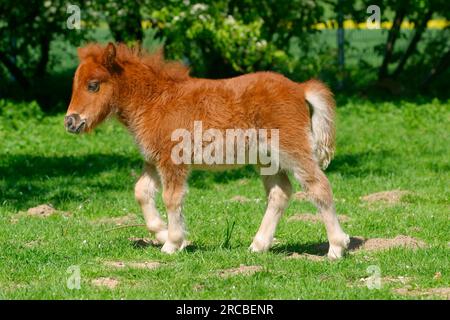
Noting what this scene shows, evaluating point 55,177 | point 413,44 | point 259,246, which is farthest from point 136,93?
point 413,44

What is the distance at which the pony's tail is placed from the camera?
8453 millimetres

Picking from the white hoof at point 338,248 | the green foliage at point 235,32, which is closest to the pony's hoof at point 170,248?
the white hoof at point 338,248

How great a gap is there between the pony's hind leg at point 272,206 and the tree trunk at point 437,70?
40.8ft

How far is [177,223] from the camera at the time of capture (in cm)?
836

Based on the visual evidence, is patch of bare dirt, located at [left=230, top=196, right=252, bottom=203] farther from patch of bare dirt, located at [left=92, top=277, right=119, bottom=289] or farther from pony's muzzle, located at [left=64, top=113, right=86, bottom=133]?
patch of bare dirt, located at [left=92, top=277, right=119, bottom=289]

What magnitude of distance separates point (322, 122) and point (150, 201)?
1.74m

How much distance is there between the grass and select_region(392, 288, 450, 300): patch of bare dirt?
0.24 feet

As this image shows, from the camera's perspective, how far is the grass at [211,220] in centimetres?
729

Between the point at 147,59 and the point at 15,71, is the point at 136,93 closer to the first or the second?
the point at 147,59

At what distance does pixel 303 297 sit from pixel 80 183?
6.08m

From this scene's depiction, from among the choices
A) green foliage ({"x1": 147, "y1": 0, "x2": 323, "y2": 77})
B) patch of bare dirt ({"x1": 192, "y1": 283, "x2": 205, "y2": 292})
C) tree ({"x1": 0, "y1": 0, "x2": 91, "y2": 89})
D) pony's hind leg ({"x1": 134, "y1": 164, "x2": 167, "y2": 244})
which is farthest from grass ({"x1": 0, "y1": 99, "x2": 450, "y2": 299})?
tree ({"x1": 0, "y1": 0, "x2": 91, "y2": 89})

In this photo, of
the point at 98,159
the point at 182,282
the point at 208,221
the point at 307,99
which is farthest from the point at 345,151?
the point at 182,282

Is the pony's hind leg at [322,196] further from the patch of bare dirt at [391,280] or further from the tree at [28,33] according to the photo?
the tree at [28,33]

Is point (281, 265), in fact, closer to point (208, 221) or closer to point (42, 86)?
point (208, 221)
